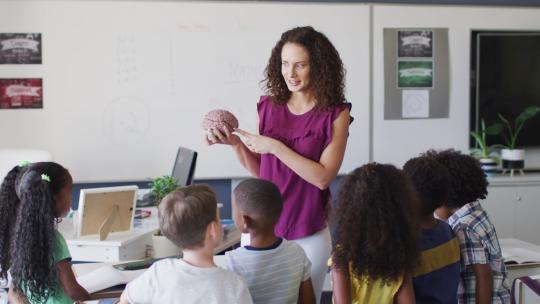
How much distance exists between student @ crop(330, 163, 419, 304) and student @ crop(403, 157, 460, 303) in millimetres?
142

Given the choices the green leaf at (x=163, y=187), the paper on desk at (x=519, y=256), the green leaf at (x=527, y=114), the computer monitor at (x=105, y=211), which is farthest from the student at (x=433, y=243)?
the green leaf at (x=527, y=114)

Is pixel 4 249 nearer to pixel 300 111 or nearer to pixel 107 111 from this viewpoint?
pixel 300 111

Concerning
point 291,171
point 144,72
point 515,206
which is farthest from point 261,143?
point 515,206

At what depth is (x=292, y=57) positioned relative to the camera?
72.6 inches

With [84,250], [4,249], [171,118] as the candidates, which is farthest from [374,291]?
[171,118]

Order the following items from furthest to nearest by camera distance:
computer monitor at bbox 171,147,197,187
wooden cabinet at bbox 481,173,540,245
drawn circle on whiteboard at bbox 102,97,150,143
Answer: wooden cabinet at bbox 481,173,540,245, drawn circle on whiteboard at bbox 102,97,150,143, computer monitor at bbox 171,147,197,187

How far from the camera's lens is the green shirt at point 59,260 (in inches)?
67.8

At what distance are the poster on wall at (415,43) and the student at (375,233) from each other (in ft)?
9.50

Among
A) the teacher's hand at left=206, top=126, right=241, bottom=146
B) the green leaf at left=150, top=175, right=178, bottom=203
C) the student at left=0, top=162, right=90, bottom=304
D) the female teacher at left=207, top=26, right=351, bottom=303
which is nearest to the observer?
the student at left=0, top=162, right=90, bottom=304

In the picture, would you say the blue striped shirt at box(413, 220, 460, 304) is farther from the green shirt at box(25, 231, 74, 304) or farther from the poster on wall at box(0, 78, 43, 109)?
the poster on wall at box(0, 78, 43, 109)

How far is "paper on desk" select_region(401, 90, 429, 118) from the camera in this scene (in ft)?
14.2

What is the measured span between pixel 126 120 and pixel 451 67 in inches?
94.6

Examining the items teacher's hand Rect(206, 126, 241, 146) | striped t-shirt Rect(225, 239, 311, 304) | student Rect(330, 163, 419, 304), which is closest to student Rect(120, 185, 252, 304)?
striped t-shirt Rect(225, 239, 311, 304)

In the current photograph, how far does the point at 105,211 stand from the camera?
8.28 feet
